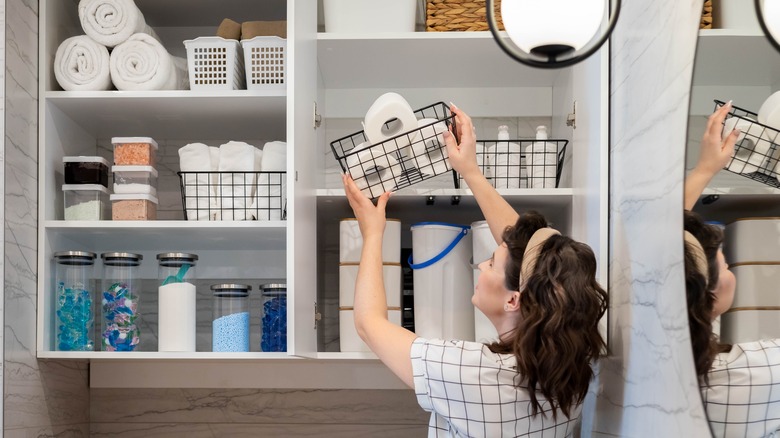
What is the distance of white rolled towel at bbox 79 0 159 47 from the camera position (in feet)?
7.09

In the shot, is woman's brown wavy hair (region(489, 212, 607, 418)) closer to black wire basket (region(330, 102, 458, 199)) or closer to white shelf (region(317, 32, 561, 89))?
black wire basket (region(330, 102, 458, 199))

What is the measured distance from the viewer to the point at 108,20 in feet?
7.09

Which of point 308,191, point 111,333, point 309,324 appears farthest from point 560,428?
point 111,333

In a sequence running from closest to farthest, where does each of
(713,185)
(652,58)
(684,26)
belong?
(713,185)
(684,26)
(652,58)

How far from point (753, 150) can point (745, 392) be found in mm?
285

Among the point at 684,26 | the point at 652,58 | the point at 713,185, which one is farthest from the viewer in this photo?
the point at 652,58

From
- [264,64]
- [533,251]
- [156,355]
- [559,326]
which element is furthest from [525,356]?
[264,64]

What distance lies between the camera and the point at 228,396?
8.25 ft

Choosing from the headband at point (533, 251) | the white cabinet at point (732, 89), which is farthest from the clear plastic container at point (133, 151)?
the white cabinet at point (732, 89)

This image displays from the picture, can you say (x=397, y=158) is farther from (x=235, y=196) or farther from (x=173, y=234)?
(x=173, y=234)

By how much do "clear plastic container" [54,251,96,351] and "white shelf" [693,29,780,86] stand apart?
1.52 metres

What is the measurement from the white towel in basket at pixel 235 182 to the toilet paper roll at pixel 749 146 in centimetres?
133

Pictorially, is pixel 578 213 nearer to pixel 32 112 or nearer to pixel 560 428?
pixel 560 428

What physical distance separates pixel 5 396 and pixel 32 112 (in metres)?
0.66
